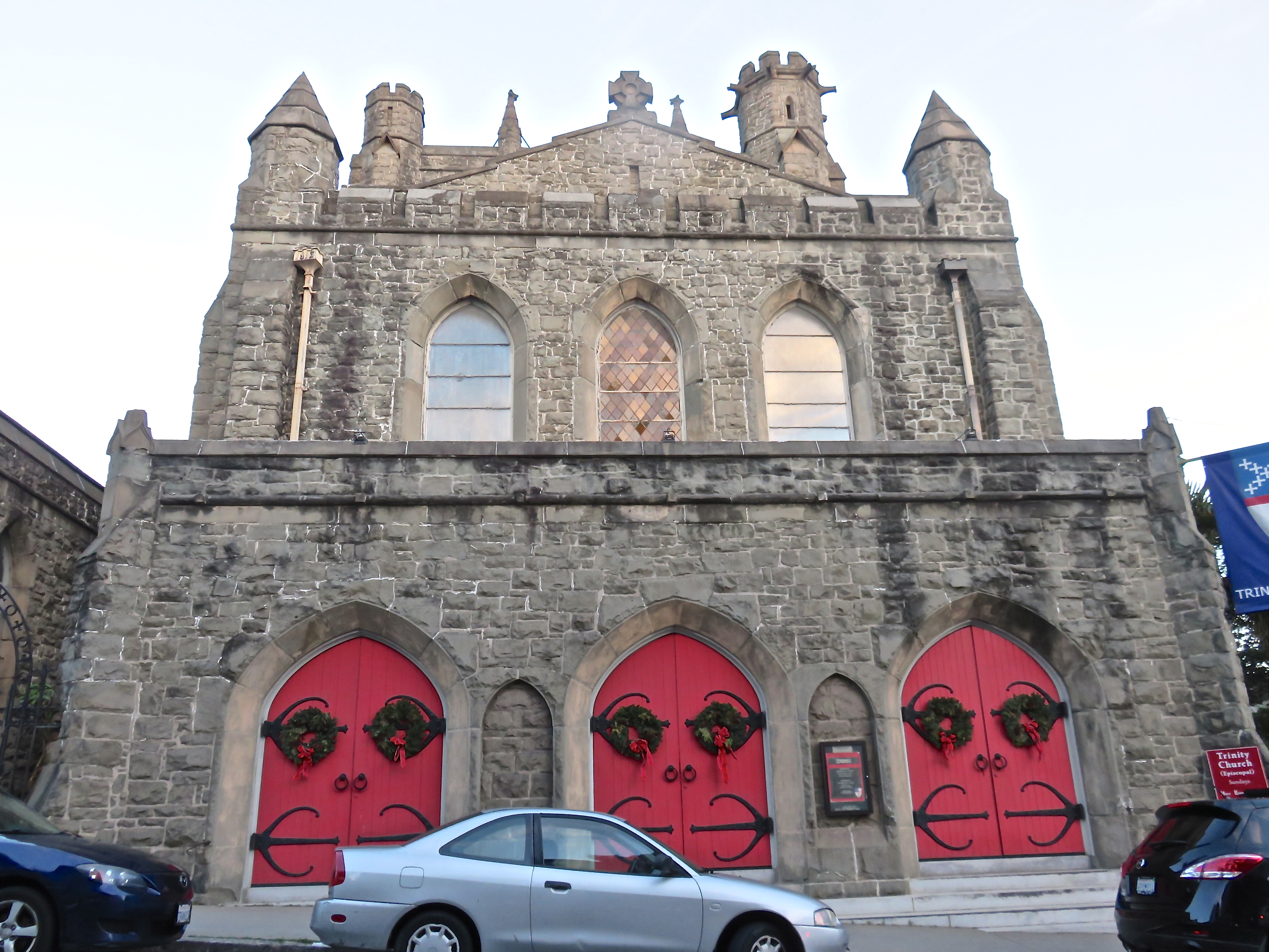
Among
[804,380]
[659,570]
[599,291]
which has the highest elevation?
[599,291]

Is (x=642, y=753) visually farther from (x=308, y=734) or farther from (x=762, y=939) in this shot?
(x=762, y=939)

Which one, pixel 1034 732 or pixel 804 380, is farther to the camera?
pixel 804 380

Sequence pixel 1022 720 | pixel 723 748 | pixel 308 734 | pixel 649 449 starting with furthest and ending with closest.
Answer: pixel 649 449
pixel 1022 720
pixel 723 748
pixel 308 734

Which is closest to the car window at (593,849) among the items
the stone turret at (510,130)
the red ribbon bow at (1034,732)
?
the red ribbon bow at (1034,732)

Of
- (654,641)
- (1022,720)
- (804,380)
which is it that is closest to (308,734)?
(654,641)

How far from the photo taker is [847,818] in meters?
9.97

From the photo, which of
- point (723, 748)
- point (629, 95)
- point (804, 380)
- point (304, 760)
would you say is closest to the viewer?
point (304, 760)

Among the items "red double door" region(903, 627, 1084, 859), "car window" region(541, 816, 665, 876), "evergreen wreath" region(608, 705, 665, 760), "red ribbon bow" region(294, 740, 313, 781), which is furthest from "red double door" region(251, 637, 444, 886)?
"red double door" region(903, 627, 1084, 859)

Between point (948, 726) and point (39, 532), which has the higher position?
point (39, 532)

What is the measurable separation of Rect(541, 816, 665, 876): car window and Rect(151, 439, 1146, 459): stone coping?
4.95 meters

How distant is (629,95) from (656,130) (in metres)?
5.42

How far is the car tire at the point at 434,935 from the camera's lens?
608 cm

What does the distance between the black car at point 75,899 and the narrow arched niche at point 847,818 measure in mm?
5885

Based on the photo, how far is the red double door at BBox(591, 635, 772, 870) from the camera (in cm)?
1000
